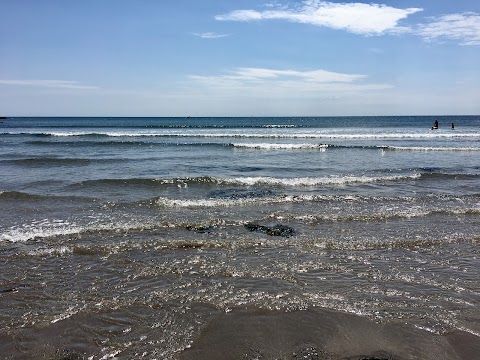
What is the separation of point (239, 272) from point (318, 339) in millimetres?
2323

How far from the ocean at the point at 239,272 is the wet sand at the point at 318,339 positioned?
24 millimetres

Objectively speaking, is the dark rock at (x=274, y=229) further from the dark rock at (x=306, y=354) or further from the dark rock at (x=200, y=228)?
the dark rock at (x=306, y=354)

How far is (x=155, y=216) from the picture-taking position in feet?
36.3

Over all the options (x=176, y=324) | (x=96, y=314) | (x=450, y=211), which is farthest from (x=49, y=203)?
(x=450, y=211)

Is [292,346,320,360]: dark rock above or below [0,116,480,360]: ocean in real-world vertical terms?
below

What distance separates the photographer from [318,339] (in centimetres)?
487

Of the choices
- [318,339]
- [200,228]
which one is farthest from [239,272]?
[200,228]

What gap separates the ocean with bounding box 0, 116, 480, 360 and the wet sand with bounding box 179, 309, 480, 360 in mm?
24

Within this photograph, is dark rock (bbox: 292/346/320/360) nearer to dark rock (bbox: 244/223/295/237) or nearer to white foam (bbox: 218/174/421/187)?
dark rock (bbox: 244/223/295/237)

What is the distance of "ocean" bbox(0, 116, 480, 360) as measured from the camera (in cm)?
485

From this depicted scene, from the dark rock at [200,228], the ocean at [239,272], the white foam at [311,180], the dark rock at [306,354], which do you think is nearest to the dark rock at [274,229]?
the ocean at [239,272]

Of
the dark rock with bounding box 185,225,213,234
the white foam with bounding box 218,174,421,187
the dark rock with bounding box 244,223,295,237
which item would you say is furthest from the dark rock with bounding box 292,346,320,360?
the white foam with bounding box 218,174,421,187

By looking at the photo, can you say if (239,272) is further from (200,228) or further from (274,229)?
(200,228)

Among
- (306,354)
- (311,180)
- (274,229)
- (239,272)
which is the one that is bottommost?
(306,354)
